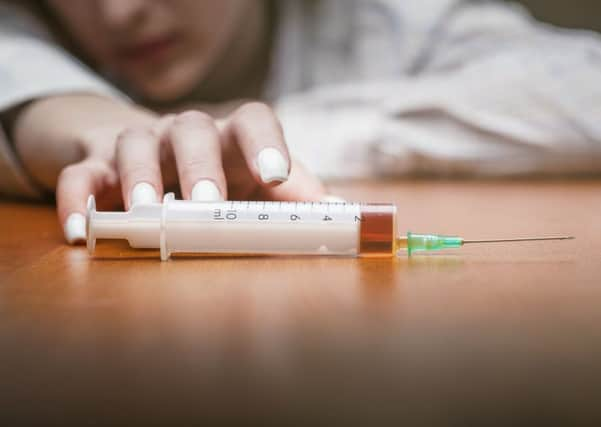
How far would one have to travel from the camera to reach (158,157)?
2.03ft

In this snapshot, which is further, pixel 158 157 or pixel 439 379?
pixel 158 157

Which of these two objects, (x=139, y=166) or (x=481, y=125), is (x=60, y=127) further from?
(x=481, y=125)

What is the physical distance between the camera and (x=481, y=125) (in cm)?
105

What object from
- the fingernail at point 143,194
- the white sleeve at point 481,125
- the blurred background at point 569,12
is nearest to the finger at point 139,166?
the fingernail at point 143,194

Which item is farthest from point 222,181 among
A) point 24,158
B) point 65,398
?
point 24,158

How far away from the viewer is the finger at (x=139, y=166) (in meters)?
0.54

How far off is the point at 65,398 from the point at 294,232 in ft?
0.82

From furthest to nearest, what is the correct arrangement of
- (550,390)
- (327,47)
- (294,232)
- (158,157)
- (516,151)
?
(327,47) → (516,151) → (158,157) → (294,232) → (550,390)

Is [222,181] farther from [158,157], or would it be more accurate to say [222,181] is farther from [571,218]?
[571,218]

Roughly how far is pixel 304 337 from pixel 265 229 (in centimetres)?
18

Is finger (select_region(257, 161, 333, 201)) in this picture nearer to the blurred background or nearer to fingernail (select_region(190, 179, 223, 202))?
fingernail (select_region(190, 179, 223, 202))

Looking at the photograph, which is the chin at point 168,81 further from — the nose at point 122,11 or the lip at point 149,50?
the nose at point 122,11

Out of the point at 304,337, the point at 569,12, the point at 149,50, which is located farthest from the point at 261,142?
the point at 569,12

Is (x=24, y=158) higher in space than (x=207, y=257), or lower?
higher
